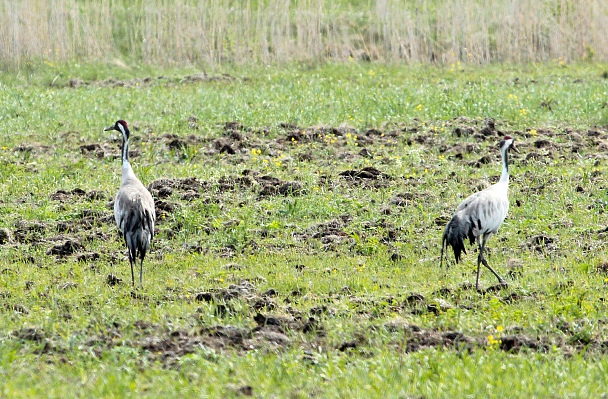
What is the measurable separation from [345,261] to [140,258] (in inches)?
81.0

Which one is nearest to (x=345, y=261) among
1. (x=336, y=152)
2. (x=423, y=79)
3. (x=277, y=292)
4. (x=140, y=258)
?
(x=277, y=292)

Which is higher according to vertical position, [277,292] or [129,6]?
[129,6]

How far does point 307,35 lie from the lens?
2094cm

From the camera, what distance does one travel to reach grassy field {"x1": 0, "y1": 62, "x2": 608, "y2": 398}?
241 inches

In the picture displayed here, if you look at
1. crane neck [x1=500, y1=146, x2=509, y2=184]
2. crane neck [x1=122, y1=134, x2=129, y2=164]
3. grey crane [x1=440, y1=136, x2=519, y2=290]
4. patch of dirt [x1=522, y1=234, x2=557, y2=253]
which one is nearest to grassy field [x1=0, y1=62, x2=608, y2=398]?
patch of dirt [x1=522, y1=234, x2=557, y2=253]

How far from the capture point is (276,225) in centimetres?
1026

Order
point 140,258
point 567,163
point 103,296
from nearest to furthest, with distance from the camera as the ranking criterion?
point 103,296
point 140,258
point 567,163

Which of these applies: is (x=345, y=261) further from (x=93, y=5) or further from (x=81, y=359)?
(x=93, y=5)

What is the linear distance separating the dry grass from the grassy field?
2033 mm

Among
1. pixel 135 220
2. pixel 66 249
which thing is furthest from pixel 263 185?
pixel 135 220

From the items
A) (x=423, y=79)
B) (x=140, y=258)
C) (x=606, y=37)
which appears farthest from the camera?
(x=606, y=37)

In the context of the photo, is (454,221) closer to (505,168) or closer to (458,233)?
(458,233)

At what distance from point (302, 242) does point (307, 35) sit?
1188 centimetres

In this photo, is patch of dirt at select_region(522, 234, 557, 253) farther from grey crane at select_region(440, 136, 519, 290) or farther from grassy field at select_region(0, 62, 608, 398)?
grey crane at select_region(440, 136, 519, 290)
